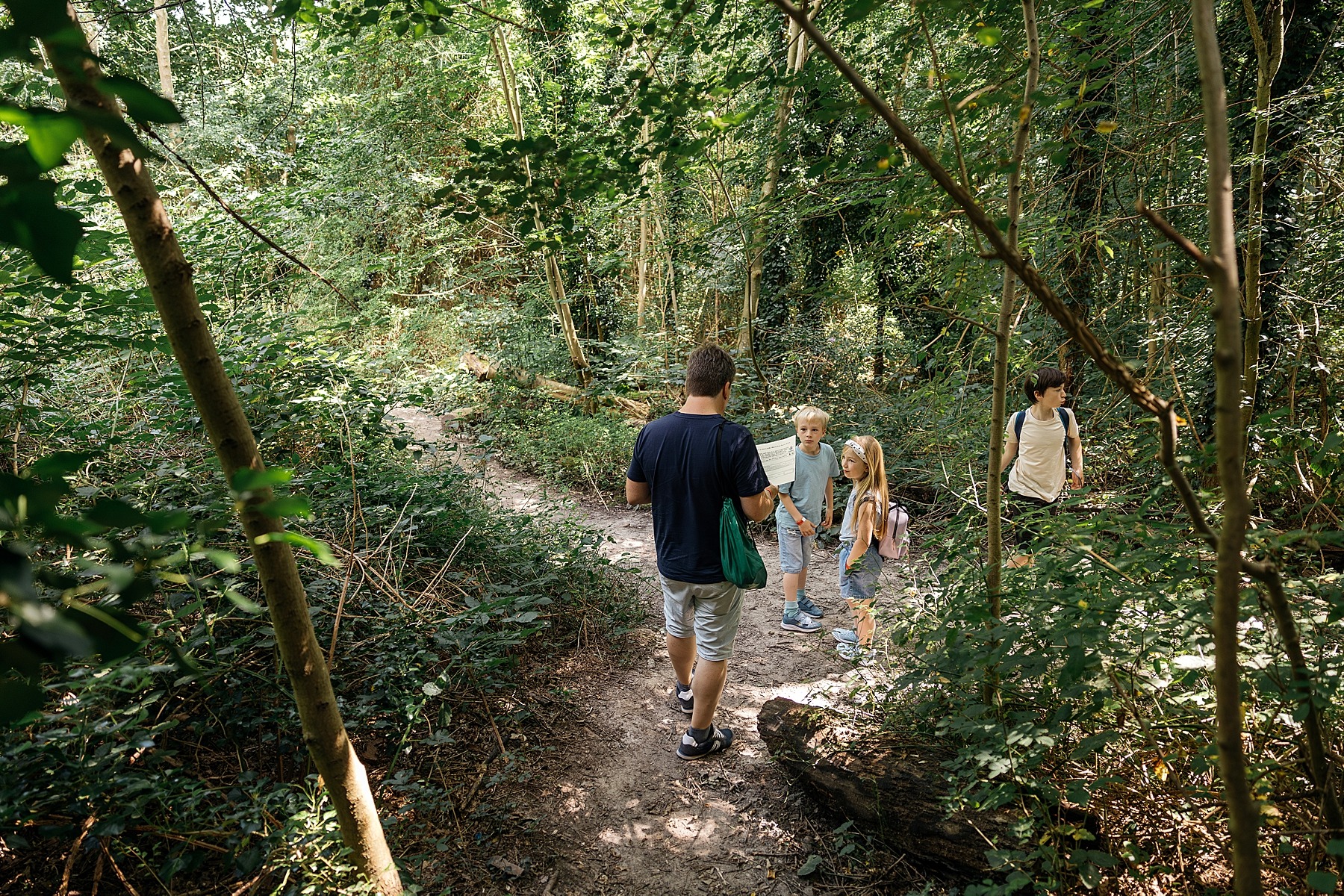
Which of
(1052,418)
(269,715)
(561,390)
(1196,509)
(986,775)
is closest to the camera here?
(1196,509)

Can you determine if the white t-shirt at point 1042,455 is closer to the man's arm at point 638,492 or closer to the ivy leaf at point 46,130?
the man's arm at point 638,492

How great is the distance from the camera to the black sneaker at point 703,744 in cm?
375

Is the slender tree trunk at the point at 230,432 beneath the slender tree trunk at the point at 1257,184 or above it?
beneath

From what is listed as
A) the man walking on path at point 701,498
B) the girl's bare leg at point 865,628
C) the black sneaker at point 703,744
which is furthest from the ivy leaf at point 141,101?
the girl's bare leg at point 865,628

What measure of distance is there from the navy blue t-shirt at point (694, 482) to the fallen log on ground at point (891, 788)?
0.88 metres

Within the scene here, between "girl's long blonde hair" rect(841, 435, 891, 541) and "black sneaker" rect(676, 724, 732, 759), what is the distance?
1580 millimetres

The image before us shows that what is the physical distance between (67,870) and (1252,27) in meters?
7.19

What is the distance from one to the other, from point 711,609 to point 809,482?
1.82 meters

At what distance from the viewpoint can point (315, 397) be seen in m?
4.37

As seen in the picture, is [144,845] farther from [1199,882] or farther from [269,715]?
[1199,882]

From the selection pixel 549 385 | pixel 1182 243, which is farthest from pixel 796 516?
pixel 549 385

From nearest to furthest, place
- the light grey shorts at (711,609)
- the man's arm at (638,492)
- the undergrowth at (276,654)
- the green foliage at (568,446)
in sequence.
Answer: the undergrowth at (276,654)
the light grey shorts at (711,609)
the man's arm at (638,492)
the green foliage at (568,446)

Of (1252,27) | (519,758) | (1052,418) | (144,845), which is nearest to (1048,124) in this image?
(1252,27)

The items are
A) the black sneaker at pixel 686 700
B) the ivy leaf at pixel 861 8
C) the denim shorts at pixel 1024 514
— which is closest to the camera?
the ivy leaf at pixel 861 8
